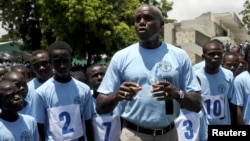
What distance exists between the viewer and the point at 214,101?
6.36 meters

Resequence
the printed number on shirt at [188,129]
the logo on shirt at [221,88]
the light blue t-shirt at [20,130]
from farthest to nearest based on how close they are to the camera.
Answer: the logo on shirt at [221,88]
the printed number on shirt at [188,129]
the light blue t-shirt at [20,130]

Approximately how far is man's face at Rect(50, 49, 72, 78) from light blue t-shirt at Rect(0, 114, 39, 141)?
0.59 m

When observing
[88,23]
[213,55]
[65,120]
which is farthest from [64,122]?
[88,23]

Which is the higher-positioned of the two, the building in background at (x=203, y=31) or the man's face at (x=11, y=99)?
the man's face at (x=11, y=99)

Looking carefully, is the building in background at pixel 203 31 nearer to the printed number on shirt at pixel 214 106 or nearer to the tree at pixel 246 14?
the tree at pixel 246 14

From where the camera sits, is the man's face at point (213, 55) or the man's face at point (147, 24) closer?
the man's face at point (147, 24)

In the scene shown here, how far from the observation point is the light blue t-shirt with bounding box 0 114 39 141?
450cm

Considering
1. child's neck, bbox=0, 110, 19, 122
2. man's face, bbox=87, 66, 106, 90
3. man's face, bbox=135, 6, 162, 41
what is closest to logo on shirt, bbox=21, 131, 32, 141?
child's neck, bbox=0, 110, 19, 122

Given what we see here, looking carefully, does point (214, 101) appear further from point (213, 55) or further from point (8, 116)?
point (8, 116)

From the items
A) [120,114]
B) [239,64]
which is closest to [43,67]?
[120,114]

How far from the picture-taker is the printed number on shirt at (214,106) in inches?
249

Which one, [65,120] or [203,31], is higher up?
[65,120]

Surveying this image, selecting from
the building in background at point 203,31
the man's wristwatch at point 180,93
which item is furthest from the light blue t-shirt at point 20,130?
the building in background at point 203,31

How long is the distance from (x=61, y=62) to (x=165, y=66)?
168 cm
